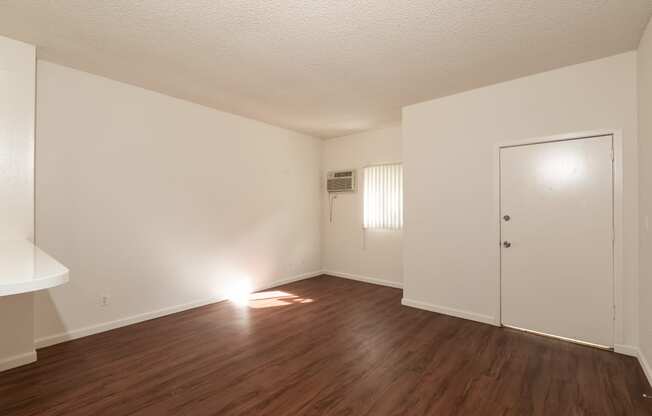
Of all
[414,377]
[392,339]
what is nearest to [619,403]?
[414,377]

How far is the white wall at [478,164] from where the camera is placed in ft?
8.93

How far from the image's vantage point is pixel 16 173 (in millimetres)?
2566

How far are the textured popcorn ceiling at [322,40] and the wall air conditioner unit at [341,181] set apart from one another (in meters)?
2.13

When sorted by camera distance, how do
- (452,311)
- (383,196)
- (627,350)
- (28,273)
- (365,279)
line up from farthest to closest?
(365,279), (383,196), (452,311), (627,350), (28,273)

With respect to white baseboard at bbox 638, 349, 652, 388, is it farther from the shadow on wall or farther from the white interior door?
the shadow on wall

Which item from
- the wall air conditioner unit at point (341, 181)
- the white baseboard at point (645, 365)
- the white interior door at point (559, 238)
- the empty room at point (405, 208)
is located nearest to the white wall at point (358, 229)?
the wall air conditioner unit at point (341, 181)

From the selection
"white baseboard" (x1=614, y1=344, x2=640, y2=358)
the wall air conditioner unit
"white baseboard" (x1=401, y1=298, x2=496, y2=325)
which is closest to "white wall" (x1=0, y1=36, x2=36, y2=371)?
"white baseboard" (x1=401, y1=298, x2=496, y2=325)

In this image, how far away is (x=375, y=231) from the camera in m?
5.37

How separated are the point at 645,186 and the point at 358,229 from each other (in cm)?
378

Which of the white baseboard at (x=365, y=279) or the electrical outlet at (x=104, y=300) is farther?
the white baseboard at (x=365, y=279)

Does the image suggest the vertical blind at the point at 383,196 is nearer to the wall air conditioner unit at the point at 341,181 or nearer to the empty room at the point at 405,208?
the wall air conditioner unit at the point at 341,181

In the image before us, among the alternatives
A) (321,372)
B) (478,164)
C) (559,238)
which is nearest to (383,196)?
(478,164)

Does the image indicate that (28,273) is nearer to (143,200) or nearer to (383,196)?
(143,200)

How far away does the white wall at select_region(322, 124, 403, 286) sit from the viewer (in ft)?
16.8
